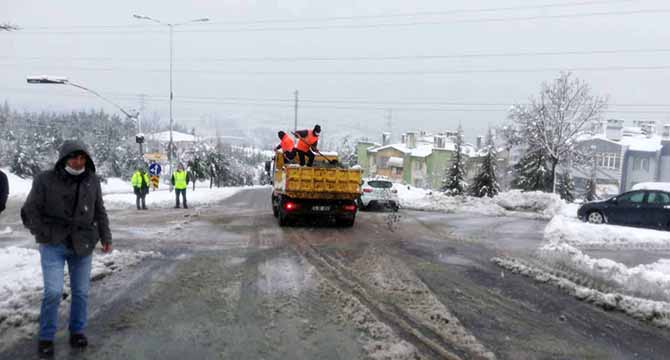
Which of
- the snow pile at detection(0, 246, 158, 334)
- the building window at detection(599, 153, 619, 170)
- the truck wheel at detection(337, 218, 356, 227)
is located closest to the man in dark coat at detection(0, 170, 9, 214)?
the snow pile at detection(0, 246, 158, 334)

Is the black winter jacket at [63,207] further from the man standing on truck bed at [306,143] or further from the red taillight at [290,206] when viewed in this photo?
the man standing on truck bed at [306,143]

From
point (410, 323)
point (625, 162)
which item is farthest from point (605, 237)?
point (625, 162)

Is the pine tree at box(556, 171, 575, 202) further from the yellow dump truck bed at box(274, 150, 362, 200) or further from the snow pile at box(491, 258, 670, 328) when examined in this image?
the snow pile at box(491, 258, 670, 328)

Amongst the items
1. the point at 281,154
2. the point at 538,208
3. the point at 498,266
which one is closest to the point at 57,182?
the point at 498,266

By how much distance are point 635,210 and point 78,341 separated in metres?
17.8

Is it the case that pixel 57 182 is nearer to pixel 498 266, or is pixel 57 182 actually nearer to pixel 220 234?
pixel 498 266

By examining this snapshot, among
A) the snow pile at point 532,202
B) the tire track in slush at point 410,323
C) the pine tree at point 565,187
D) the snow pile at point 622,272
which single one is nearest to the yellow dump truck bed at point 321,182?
the tire track in slush at point 410,323

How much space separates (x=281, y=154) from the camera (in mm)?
16453

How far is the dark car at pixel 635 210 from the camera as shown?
55.2 ft

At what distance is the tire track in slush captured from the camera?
4.97 metres

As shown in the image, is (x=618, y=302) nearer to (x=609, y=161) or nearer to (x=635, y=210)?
(x=635, y=210)

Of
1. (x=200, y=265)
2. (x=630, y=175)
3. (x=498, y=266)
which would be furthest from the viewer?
(x=630, y=175)

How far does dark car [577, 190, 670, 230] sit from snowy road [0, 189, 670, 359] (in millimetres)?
8474

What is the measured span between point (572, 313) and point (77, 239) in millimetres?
5710
